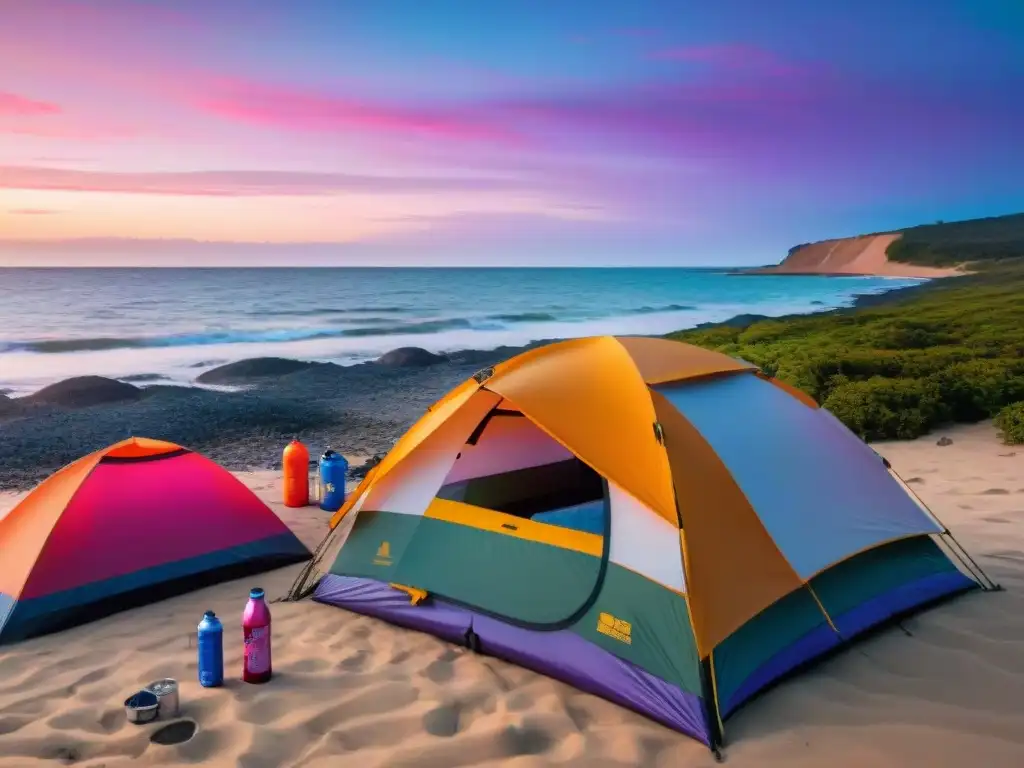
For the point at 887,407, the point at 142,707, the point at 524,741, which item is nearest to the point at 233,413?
the point at 887,407

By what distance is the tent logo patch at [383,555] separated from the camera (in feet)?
16.1

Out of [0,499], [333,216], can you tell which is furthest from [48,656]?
[333,216]

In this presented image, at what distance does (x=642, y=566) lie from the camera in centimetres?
395

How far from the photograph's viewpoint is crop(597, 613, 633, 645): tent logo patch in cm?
386

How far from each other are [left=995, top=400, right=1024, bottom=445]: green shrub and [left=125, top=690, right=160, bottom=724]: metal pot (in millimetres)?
8770

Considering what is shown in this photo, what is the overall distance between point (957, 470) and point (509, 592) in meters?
5.76

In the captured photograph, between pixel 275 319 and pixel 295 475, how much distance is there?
3374 centimetres

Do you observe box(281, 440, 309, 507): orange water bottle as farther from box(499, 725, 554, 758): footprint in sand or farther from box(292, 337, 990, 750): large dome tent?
box(499, 725, 554, 758): footprint in sand

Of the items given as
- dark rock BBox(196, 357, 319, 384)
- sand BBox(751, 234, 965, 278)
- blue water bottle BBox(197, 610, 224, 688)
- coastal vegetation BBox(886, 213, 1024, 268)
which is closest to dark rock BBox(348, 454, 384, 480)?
blue water bottle BBox(197, 610, 224, 688)

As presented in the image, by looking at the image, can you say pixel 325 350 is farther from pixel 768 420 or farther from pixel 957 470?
pixel 768 420

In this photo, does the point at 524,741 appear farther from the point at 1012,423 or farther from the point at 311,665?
the point at 1012,423

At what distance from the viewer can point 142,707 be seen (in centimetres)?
365

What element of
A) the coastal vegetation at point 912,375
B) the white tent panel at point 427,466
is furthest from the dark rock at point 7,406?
the coastal vegetation at point 912,375

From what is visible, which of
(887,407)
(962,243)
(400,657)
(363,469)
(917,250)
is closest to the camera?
(400,657)
